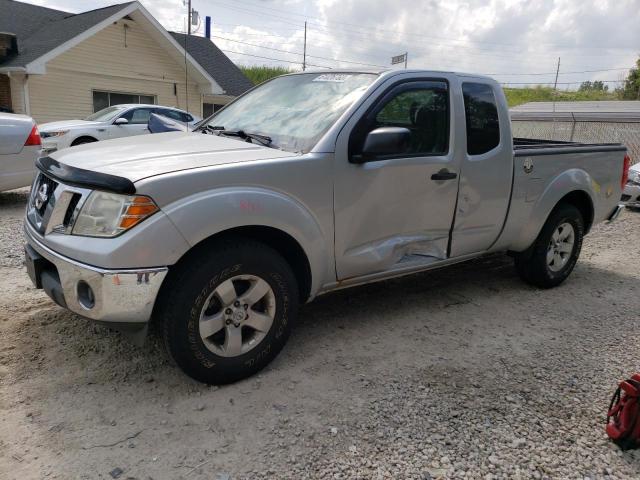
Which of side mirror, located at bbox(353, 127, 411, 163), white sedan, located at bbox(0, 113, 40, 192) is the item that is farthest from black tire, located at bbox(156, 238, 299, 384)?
white sedan, located at bbox(0, 113, 40, 192)

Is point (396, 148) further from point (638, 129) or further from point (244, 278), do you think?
point (638, 129)

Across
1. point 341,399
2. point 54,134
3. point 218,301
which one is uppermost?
point 54,134

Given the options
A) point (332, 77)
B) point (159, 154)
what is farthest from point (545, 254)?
point (159, 154)

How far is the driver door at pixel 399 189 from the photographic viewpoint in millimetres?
3276

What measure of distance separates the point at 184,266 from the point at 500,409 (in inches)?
75.6

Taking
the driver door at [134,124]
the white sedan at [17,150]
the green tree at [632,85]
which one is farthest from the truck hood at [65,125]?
the green tree at [632,85]

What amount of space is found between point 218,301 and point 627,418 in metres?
2.19

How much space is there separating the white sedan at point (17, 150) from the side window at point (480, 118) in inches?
233

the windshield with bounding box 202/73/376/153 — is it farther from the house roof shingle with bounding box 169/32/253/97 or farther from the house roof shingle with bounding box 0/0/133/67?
the house roof shingle with bounding box 169/32/253/97

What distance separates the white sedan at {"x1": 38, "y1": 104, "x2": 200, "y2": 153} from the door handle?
741 centimetres

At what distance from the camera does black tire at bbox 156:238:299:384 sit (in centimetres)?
268

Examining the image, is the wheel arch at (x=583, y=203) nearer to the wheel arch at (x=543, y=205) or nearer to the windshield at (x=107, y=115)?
the wheel arch at (x=543, y=205)

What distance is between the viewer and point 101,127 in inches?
456

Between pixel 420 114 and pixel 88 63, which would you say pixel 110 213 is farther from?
pixel 88 63
